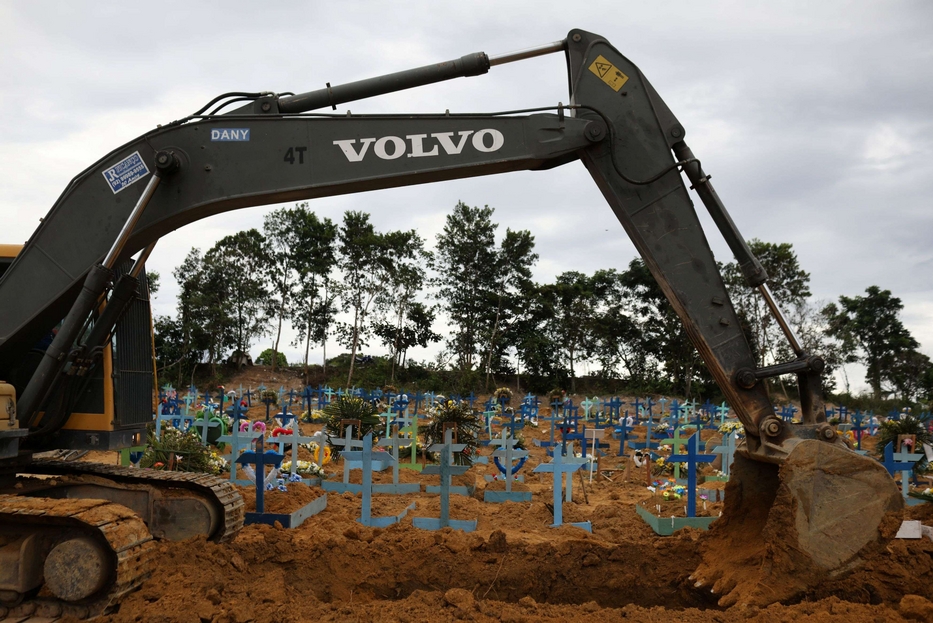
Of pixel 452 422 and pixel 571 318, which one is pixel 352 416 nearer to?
pixel 452 422

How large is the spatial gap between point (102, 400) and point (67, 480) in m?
0.89

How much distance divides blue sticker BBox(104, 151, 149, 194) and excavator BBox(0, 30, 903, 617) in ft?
0.04

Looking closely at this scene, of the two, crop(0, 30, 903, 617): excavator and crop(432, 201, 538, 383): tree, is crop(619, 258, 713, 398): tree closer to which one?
crop(432, 201, 538, 383): tree

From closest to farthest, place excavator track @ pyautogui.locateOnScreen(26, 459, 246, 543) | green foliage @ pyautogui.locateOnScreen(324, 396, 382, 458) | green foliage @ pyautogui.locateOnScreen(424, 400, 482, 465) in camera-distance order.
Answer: excavator track @ pyautogui.locateOnScreen(26, 459, 246, 543), green foliage @ pyautogui.locateOnScreen(424, 400, 482, 465), green foliage @ pyautogui.locateOnScreen(324, 396, 382, 458)

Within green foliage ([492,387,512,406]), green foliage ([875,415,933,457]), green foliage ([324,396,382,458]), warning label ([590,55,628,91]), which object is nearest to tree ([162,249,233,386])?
green foliage ([492,387,512,406])

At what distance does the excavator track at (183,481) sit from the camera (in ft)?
20.6

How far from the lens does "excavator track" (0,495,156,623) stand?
4945 mm

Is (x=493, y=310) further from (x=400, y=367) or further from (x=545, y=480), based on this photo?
(x=545, y=480)

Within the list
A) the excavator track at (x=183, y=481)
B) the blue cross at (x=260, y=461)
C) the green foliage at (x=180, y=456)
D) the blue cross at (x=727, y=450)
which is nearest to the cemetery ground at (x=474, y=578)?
the excavator track at (x=183, y=481)

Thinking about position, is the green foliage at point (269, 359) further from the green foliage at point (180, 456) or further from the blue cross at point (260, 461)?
the blue cross at point (260, 461)

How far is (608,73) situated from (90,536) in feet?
17.2

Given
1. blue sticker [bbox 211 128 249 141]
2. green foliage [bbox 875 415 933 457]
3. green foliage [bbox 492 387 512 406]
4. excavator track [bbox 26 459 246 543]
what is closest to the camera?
blue sticker [bbox 211 128 249 141]

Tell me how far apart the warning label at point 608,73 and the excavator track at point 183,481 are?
15.7ft

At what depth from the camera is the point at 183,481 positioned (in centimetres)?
627
